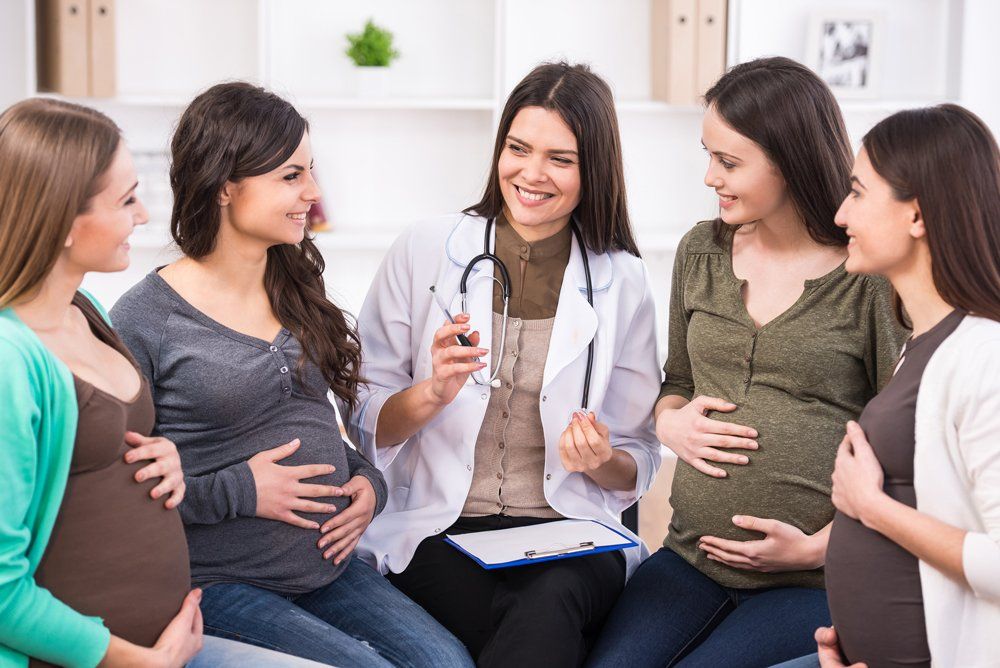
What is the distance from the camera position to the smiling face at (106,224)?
132cm

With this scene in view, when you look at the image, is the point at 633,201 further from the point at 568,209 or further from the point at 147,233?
the point at 568,209

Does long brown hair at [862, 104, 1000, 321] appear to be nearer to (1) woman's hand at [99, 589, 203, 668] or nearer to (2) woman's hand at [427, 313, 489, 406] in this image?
(2) woman's hand at [427, 313, 489, 406]

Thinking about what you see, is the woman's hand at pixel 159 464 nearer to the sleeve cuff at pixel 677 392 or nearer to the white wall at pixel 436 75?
the sleeve cuff at pixel 677 392

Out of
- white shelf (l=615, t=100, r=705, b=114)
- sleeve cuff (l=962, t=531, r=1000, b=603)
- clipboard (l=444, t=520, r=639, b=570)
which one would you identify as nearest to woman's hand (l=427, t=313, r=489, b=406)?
clipboard (l=444, t=520, r=639, b=570)

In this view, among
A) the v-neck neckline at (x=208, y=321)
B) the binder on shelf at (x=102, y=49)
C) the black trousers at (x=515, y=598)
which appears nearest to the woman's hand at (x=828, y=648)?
the black trousers at (x=515, y=598)

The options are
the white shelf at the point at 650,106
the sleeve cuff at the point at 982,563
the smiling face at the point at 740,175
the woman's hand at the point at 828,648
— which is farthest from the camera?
the white shelf at the point at 650,106

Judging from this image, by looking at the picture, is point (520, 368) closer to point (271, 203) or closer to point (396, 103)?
point (271, 203)

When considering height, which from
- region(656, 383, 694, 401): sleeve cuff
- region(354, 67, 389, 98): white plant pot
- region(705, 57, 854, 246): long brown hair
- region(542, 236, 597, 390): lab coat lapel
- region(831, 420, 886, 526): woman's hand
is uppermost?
region(354, 67, 389, 98): white plant pot

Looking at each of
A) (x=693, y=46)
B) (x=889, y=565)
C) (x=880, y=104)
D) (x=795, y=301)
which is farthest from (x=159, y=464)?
(x=880, y=104)

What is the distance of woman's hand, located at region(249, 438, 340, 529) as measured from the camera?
1651mm

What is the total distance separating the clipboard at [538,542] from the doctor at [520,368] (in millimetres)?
50

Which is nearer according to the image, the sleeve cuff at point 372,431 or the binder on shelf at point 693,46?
the sleeve cuff at point 372,431

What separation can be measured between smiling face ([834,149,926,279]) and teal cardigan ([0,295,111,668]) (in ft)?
3.47

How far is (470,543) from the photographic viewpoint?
5.94 feet
